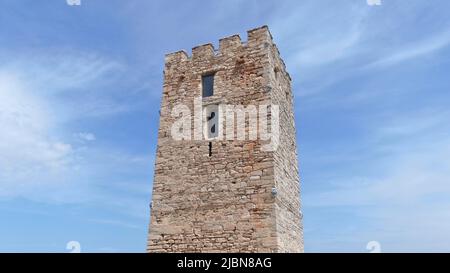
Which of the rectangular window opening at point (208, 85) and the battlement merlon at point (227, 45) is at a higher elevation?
the battlement merlon at point (227, 45)

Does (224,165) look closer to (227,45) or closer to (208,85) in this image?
(208,85)

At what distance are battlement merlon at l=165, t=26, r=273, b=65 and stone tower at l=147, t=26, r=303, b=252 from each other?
0.03 meters

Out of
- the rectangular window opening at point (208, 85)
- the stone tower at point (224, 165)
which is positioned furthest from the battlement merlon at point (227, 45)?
the rectangular window opening at point (208, 85)

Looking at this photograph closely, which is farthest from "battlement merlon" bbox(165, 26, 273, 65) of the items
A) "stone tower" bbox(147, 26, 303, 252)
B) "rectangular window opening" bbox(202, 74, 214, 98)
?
"rectangular window opening" bbox(202, 74, 214, 98)

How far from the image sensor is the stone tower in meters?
11.1

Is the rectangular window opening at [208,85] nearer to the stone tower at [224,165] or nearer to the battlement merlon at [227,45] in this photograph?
the stone tower at [224,165]

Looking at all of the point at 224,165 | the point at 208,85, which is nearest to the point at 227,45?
the point at 208,85

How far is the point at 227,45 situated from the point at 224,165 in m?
4.09

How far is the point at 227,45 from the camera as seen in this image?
43.8 ft

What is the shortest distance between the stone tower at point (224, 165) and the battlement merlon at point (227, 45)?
34 mm

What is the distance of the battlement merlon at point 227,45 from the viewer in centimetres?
1284

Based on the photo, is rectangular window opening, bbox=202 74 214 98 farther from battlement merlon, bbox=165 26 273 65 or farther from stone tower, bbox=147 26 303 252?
battlement merlon, bbox=165 26 273 65

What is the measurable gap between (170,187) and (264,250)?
354cm
